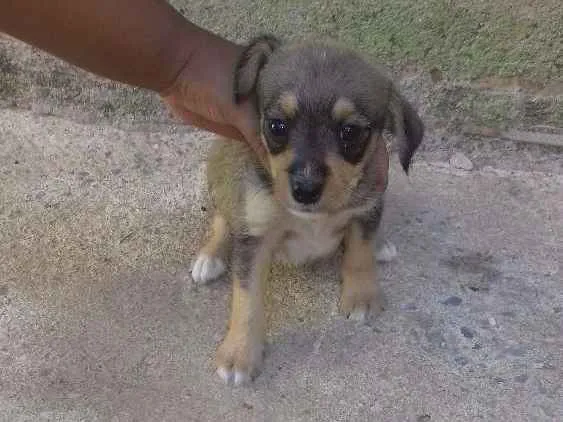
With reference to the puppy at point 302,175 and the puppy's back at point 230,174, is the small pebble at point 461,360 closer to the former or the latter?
the puppy at point 302,175

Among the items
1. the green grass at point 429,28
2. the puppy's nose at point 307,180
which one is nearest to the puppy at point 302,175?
the puppy's nose at point 307,180

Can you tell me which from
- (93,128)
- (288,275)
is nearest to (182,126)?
(93,128)

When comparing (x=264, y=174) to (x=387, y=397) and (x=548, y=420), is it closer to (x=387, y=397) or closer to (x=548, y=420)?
(x=387, y=397)

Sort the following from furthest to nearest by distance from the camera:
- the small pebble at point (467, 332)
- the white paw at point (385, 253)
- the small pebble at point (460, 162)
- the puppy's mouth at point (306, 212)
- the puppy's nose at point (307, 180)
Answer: the small pebble at point (460, 162) → the white paw at point (385, 253) → the small pebble at point (467, 332) → the puppy's mouth at point (306, 212) → the puppy's nose at point (307, 180)

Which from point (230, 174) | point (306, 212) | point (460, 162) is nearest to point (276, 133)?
point (306, 212)

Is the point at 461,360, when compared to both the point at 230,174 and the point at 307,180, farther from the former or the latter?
the point at 230,174

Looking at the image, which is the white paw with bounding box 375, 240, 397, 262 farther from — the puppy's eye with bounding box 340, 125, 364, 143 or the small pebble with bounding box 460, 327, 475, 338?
the puppy's eye with bounding box 340, 125, 364, 143
